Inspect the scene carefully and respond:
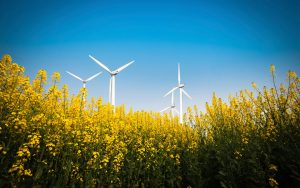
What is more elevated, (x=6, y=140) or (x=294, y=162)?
(x=6, y=140)

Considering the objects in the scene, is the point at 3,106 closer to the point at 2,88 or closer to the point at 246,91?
the point at 2,88

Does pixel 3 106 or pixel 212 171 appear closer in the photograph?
pixel 3 106

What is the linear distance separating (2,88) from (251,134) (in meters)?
6.52

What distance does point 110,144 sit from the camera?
5867mm

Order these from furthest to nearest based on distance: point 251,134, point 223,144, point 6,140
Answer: point 223,144
point 251,134
point 6,140

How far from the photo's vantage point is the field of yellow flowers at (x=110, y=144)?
4641 mm

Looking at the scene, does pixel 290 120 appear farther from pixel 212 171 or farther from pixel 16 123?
pixel 16 123

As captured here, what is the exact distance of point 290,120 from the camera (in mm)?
5660

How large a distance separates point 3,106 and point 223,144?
5806 millimetres

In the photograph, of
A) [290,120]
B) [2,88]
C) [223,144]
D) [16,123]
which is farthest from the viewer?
[223,144]

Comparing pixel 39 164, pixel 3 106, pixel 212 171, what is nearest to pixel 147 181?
pixel 212 171

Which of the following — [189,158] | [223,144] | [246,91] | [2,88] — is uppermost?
[246,91]

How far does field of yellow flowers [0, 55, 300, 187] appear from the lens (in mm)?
4641

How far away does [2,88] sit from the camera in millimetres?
5062
